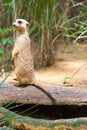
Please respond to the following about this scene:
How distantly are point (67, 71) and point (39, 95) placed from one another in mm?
2066

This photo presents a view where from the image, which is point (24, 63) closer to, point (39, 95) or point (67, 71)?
point (39, 95)

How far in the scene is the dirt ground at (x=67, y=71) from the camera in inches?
204

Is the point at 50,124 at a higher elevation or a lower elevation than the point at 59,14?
lower

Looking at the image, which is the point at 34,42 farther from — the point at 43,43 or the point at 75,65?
the point at 75,65

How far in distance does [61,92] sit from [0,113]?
3.36 ft

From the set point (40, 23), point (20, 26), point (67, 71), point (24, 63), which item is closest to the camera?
point (24, 63)

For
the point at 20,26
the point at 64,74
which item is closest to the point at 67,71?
the point at 64,74

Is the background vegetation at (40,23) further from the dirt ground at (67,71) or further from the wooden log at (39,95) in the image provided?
the wooden log at (39,95)

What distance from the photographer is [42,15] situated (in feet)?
18.2

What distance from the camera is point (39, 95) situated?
3.76 m

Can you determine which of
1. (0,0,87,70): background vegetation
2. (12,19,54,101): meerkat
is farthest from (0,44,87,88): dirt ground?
(12,19,54,101): meerkat


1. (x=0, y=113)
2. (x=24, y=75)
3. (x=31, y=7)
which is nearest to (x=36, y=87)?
(x=24, y=75)

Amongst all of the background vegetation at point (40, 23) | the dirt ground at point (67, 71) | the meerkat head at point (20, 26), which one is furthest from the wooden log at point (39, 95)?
the background vegetation at point (40, 23)

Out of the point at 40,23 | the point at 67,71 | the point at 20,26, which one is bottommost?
the point at 67,71
